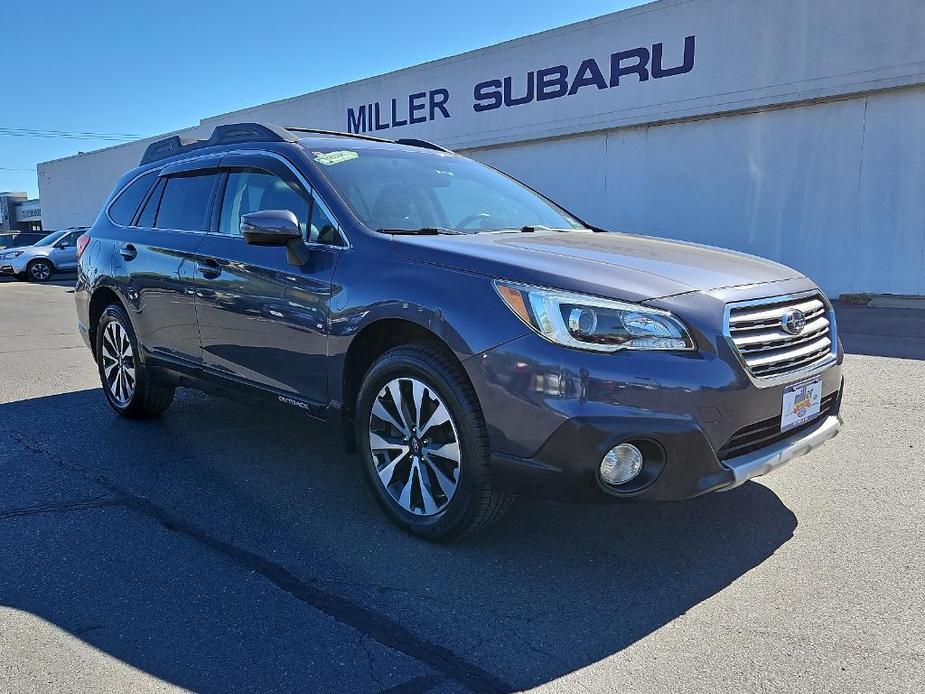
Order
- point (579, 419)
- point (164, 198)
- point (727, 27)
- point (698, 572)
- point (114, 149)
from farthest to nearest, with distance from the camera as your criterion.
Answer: point (114, 149)
point (727, 27)
point (164, 198)
point (698, 572)
point (579, 419)

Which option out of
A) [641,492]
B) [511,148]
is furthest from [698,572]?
[511,148]

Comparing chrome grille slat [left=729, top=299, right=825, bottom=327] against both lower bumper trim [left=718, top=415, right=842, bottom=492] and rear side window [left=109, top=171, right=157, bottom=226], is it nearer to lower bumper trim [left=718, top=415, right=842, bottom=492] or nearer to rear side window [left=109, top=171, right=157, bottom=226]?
lower bumper trim [left=718, top=415, right=842, bottom=492]

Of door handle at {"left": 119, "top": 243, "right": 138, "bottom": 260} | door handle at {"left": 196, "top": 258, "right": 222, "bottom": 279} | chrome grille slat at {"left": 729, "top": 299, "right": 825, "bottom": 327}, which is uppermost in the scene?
door handle at {"left": 119, "top": 243, "right": 138, "bottom": 260}

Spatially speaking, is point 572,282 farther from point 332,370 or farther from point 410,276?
point 332,370

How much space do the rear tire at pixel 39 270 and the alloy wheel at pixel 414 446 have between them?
2374cm

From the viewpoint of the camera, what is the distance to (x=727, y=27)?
14.2 m

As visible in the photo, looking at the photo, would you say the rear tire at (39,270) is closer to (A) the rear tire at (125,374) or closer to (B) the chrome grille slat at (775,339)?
(A) the rear tire at (125,374)

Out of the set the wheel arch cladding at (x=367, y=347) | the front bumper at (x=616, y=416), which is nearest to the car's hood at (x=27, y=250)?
the wheel arch cladding at (x=367, y=347)

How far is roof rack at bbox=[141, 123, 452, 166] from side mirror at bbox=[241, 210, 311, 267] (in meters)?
0.80

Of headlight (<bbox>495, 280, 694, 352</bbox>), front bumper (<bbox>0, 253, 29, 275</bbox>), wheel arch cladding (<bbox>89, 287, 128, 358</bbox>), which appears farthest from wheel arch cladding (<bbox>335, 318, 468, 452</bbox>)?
front bumper (<bbox>0, 253, 29, 275</bbox>)

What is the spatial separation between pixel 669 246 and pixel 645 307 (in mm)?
1124

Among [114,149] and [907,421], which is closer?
[907,421]

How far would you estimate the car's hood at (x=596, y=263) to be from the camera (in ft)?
9.57

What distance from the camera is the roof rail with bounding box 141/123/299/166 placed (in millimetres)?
4383
